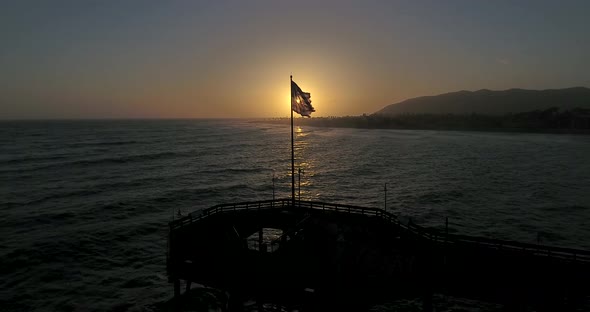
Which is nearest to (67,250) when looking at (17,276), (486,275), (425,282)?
(17,276)

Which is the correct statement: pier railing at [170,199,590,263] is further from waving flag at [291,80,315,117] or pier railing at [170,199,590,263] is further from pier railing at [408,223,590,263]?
waving flag at [291,80,315,117]

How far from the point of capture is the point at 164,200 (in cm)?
5806

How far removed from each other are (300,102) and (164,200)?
38.4 meters

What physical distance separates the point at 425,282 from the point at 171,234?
47.4 ft

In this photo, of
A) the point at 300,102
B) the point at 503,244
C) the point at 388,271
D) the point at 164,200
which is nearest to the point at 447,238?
the point at 503,244

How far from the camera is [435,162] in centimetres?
9988

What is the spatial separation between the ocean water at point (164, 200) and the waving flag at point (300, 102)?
1868 centimetres

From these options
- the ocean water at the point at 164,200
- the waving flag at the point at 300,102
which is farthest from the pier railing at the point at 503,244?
the ocean water at the point at 164,200

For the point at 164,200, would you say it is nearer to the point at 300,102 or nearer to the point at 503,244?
the point at 300,102

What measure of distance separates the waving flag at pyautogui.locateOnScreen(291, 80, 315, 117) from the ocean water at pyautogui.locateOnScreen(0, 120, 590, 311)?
61.3ft

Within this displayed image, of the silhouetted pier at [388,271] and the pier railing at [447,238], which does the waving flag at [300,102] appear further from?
the silhouetted pier at [388,271]

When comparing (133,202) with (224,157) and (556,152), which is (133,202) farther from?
(556,152)

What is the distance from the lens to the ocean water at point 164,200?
31.9 metres

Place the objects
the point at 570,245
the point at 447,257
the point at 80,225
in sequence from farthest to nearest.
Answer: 1. the point at 80,225
2. the point at 570,245
3. the point at 447,257
